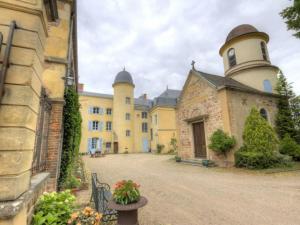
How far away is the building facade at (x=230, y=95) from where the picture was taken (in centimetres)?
1059

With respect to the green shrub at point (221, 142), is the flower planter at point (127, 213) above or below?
below

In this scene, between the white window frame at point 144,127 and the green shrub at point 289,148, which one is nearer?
the green shrub at point 289,148

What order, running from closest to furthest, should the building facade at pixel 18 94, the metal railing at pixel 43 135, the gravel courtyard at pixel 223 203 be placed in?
the building facade at pixel 18 94 < the gravel courtyard at pixel 223 203 < the metal railing at pixel 43 135

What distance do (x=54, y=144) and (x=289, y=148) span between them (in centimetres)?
1337

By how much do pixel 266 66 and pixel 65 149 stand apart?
1690 cm

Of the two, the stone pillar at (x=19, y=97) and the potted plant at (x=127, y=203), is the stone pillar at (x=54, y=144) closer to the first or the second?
the potted plant at (x=127, y=203)

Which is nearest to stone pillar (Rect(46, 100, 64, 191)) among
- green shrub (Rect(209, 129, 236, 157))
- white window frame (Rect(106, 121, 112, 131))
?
green shrub (Rect(209, 129, 236, 157))

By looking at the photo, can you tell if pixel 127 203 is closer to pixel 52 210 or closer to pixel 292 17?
pixel 52 210

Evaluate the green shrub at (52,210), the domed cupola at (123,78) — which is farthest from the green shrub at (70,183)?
the domed cupola at (123,78)

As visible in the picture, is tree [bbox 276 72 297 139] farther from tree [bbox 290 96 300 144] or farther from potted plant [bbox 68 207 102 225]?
potted plant [bbox 68 207 102 225]

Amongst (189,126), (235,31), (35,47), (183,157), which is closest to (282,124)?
(189,126)

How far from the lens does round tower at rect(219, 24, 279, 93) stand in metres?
14.7

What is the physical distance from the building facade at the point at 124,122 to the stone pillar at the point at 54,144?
2166 cm

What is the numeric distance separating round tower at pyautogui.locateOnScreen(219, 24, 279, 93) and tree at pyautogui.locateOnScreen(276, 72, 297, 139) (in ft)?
3.21
